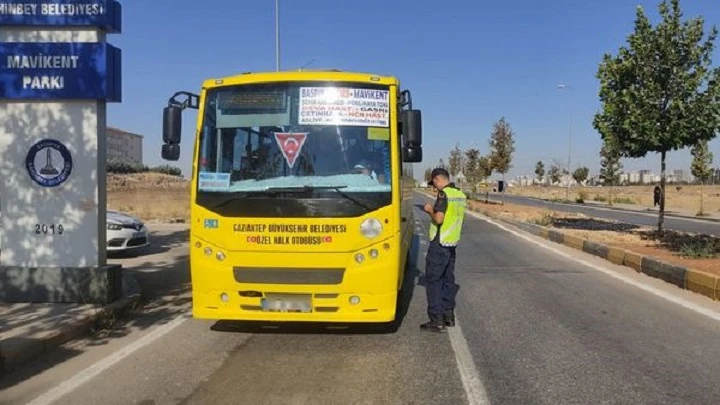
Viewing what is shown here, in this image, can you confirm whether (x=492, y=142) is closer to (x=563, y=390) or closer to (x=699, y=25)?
(x=699, y=25)

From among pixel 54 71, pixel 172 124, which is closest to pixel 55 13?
pixel 54 71

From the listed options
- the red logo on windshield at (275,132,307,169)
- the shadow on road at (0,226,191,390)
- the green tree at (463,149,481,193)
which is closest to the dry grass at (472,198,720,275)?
the red logo on windshield at (275,132,307,169)

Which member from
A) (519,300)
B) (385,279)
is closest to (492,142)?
(519,300)

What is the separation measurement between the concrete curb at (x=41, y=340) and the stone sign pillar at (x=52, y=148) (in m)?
0.70

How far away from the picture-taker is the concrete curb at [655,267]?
389 inches

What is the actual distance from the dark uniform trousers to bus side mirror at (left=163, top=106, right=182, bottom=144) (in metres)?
3.14

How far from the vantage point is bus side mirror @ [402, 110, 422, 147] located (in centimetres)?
686

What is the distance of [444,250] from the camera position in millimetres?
7570

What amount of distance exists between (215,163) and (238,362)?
6.78 ft

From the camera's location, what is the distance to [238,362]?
611 centimetres

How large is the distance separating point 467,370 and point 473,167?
5043 cm

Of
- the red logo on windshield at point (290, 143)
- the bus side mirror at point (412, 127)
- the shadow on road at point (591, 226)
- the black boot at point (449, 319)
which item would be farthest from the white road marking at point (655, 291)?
the shadow on road at point (591, 226)

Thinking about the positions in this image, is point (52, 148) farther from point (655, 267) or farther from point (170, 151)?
point (655, 267)

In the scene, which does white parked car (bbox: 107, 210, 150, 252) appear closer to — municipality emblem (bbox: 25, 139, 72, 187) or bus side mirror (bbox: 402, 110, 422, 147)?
municipality emblem (bbox: 25, 139, 72, 187)
